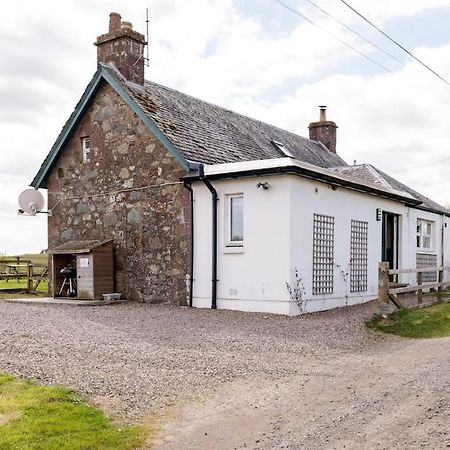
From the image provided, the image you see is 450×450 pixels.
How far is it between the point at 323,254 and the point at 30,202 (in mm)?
9443

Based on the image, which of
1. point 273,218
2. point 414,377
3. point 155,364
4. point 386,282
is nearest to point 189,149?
point 273,218

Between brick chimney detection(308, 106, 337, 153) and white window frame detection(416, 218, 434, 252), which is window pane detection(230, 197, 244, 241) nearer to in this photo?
white window frame detection(416, 218, 434, 252)

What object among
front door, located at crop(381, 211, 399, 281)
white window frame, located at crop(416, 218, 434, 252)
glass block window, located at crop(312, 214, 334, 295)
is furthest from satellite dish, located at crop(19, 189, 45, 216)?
white window frame, located at crop(416, 218, 434, 252)

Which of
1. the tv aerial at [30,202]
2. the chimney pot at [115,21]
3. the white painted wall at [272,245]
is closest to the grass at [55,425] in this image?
the white painted wall at [272,245]

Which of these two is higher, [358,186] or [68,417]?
[358,186]

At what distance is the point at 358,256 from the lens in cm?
1648

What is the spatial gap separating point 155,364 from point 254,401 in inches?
78.9

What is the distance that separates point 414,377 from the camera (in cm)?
737

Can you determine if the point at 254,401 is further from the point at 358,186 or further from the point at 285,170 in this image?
the point at 358,186

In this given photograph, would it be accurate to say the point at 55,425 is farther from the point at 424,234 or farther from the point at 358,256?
the point at 424,234

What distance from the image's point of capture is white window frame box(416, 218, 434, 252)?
22.0 meters

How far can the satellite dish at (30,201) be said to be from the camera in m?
18.3

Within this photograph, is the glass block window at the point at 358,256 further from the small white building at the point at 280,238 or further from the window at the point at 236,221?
the window at the point at 236,221

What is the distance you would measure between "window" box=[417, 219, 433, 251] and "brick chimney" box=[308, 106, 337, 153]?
26.1ft
